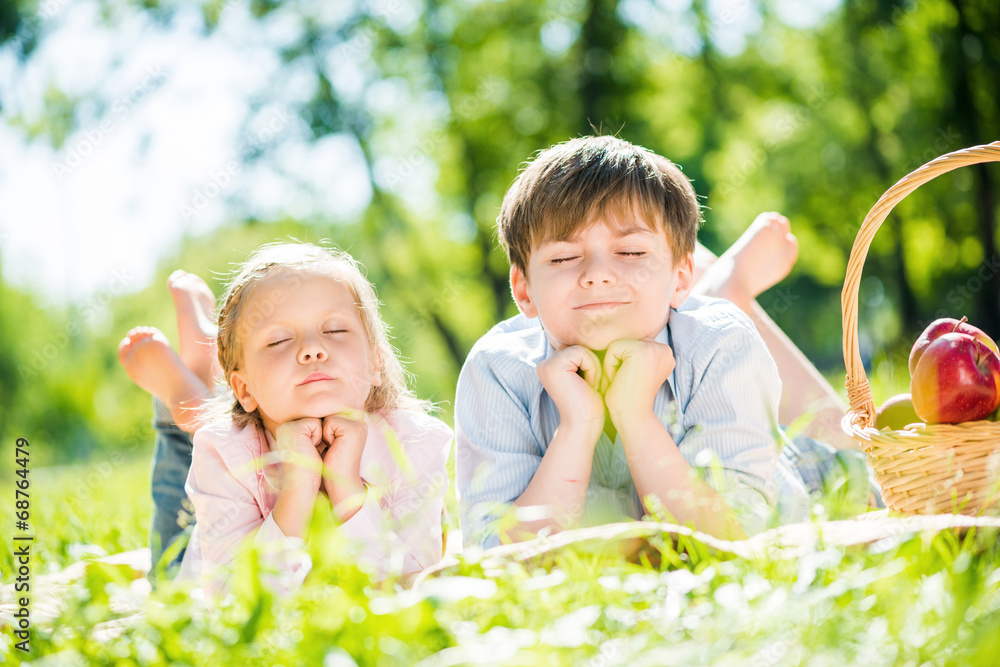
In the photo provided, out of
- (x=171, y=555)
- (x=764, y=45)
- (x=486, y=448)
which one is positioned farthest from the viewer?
(x=764, y=45)

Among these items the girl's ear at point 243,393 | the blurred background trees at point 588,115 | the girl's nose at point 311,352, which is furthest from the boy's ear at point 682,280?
the blurred background trees at point 588,115

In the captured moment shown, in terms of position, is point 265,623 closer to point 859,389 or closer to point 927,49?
point 859,389

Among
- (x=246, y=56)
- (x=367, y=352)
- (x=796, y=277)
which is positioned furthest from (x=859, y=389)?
(x=796, y=277)

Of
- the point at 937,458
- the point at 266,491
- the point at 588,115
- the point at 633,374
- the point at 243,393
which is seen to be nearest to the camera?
the point at 937,458

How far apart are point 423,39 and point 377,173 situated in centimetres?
287

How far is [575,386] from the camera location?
2.00m

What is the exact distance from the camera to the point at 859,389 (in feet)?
7.17

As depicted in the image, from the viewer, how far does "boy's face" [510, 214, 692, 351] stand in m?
2.06

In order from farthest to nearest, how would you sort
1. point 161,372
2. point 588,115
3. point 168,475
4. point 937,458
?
point 588,115, point 168,475, point 161,372, point 937,458

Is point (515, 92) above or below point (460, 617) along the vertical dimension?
above

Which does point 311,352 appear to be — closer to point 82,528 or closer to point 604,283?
point 604,283

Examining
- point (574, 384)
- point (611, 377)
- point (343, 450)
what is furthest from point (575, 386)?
point (343, 450)

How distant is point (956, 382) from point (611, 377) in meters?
0.86

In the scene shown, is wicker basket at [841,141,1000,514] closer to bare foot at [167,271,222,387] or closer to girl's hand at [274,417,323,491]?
girl's hand at [274,417,323,491]
